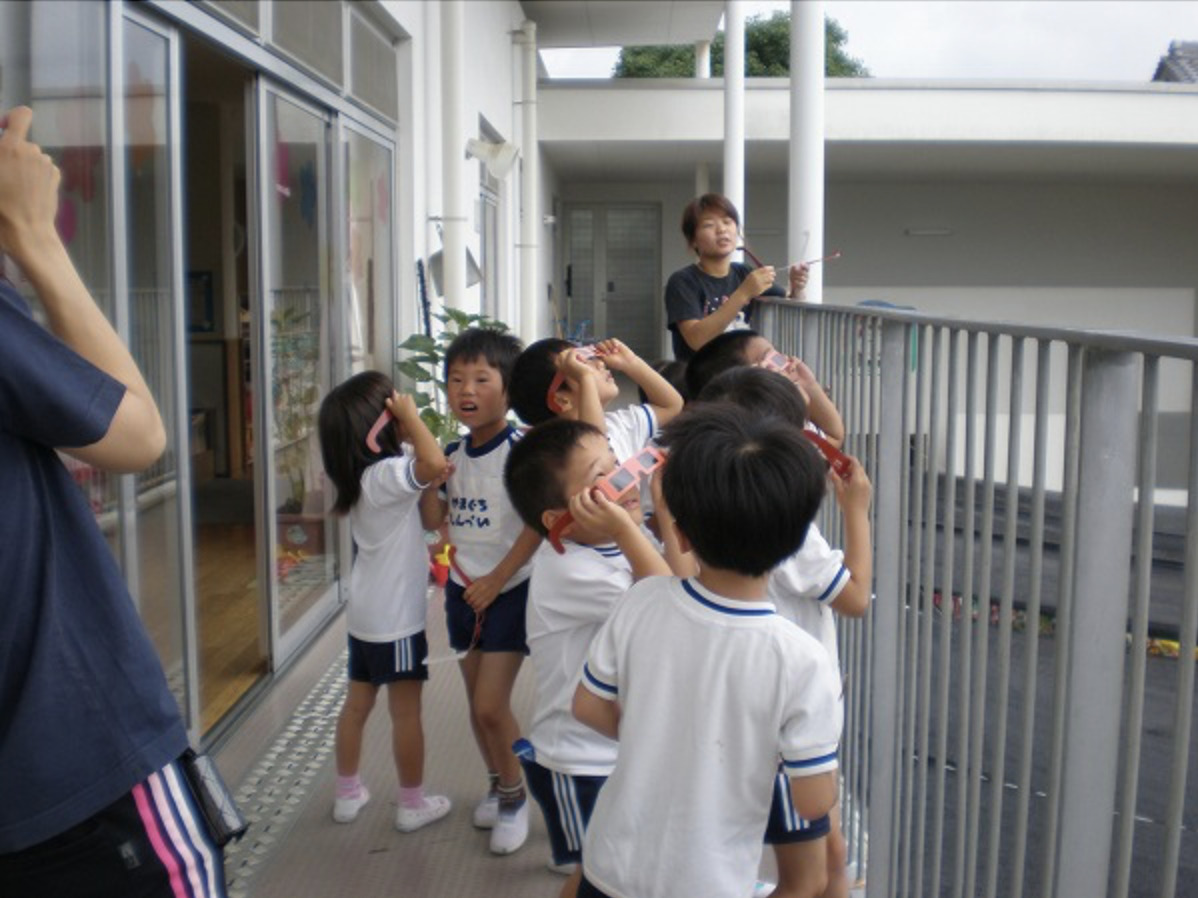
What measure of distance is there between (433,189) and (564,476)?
454 centimetres

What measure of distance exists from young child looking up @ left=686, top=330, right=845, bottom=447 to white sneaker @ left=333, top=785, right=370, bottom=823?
1.40 m

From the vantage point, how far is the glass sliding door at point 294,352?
424cm

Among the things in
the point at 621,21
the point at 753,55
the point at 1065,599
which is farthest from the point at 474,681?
the point at 753,55

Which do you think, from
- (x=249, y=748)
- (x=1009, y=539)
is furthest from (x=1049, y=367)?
(x=249, y=748)

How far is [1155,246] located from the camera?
17.0m

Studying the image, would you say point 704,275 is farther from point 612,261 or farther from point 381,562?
point 612,261

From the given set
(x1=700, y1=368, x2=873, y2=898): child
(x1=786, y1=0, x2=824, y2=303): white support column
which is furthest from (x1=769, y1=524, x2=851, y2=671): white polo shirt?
(x1=786, y1=0, x2=824, y2=303): white support column

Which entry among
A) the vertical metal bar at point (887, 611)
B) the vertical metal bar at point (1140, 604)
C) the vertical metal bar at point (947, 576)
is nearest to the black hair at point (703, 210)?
the vertical metal bar at point (887, 611)

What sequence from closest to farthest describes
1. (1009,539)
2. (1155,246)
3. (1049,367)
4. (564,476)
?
(1049,367)
(1009,539)
(564,476)
(1155,246)

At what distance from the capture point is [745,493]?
5.32 ft

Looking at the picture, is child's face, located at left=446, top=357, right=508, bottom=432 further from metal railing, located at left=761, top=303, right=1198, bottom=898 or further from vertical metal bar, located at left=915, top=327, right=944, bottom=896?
vertical metal bar, located at left=915, top=327, right=944, bottom=896

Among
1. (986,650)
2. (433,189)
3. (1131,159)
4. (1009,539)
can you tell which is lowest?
(986,650)

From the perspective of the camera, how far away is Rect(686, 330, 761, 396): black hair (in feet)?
10.3

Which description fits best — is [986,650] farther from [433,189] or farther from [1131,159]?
[1131,159]
